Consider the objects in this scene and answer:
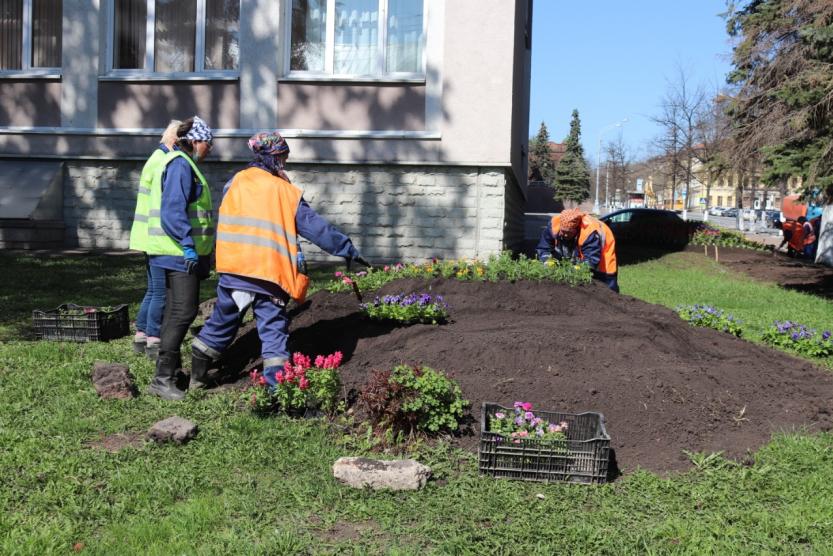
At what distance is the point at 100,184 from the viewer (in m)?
14.9

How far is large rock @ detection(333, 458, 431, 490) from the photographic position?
173 inches

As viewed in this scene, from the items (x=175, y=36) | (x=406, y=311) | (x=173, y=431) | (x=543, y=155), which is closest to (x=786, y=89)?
(x=406, y=311)

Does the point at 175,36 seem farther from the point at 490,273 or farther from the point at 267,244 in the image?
the point at 267,244

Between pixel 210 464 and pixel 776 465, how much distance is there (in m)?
3.24

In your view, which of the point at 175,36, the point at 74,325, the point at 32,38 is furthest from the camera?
the point at 32,38

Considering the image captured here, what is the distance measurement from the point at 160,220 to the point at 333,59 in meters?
9.15

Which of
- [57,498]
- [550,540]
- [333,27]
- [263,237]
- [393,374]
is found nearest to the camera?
[550,540]

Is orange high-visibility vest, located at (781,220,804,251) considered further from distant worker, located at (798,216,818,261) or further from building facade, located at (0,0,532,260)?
building facade, located at (0,0,532,260)

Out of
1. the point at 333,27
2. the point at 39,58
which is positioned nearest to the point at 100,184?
the point at 39,58

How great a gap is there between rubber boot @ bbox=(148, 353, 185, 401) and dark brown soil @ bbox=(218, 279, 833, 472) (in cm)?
83

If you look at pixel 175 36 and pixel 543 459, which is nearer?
pixel 543 459

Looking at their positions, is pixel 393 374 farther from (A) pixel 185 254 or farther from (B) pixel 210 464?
(A) pixel 185 254

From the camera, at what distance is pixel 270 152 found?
5.75 meters

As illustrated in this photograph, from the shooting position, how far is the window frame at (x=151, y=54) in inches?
579
